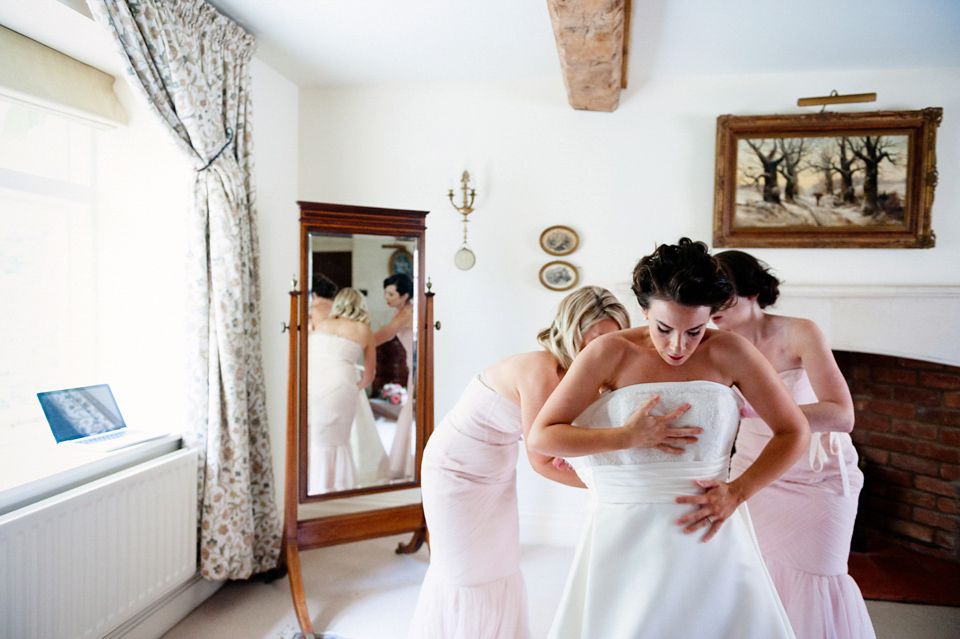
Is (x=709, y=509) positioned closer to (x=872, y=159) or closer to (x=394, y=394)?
(x=394, y=394)

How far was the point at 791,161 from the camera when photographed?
284 centimetres

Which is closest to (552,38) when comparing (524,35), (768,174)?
(524,35)

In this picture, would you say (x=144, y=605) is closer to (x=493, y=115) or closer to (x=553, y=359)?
(x=553, y=359)

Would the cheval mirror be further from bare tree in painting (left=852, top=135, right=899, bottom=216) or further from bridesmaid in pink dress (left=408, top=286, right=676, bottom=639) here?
bare tree in painting (left=852, top=135, right=899, bottom=216)

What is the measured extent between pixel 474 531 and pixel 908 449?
264 centimetres

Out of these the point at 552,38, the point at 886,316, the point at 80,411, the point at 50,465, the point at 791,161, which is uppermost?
the point at 552,38

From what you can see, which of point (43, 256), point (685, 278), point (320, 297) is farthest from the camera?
point (320, 297)

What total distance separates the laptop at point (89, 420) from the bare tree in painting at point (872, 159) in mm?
3460

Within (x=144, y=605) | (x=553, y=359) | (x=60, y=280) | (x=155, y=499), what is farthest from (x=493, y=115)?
(x=144, y=605)

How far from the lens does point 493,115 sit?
3096mm

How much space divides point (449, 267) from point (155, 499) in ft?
5.87

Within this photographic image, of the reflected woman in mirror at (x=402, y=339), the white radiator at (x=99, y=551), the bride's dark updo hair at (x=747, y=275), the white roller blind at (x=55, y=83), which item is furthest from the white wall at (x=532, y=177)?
the white radiator at (x=99, y=551)

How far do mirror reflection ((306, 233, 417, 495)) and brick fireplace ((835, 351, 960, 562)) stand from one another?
8.22ft

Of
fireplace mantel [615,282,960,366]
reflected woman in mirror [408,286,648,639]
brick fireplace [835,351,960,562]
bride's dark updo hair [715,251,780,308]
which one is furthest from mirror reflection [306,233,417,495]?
brick fireplace [835,351,960,562]
